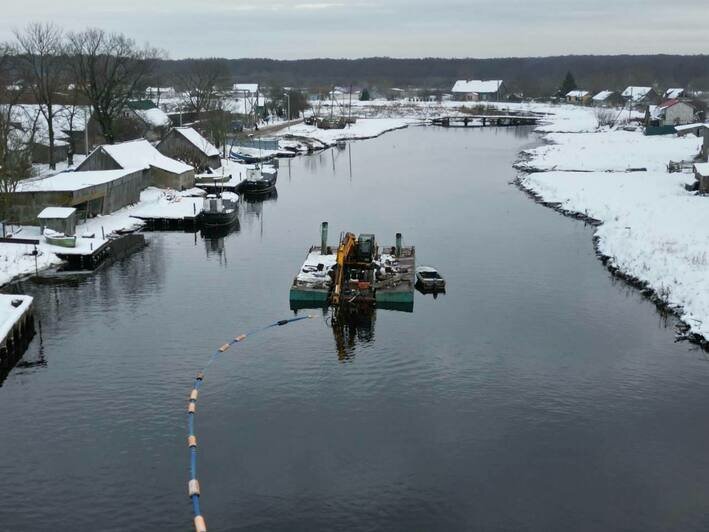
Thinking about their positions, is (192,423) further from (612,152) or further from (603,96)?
(603,96)

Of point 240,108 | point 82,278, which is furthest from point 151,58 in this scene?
point 82,278

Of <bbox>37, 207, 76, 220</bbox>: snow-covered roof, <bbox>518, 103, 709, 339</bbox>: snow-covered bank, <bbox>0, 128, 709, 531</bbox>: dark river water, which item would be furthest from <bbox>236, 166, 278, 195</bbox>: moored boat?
<bbox>0, 128, 709, 531</bbox>: dark river water

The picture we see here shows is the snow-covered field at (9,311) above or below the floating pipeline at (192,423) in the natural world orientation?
above

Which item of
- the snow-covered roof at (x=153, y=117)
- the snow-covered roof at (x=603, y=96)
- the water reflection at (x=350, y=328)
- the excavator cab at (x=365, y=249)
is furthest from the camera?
the snow-covered roof at (x=603, y=96)

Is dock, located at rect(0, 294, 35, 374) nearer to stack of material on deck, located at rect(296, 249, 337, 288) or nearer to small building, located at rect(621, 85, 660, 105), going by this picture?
stack of material on deck, located at rect(296, 249, 337, 288)

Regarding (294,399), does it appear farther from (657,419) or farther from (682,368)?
(682,368)

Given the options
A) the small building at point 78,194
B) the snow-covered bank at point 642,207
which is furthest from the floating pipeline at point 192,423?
the small building at point 78,194

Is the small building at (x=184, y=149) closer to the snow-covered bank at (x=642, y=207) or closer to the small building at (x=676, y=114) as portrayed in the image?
the snow-covered bank at (x=642, y=207)

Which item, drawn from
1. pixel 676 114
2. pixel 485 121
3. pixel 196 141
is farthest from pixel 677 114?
pixel 196 141
